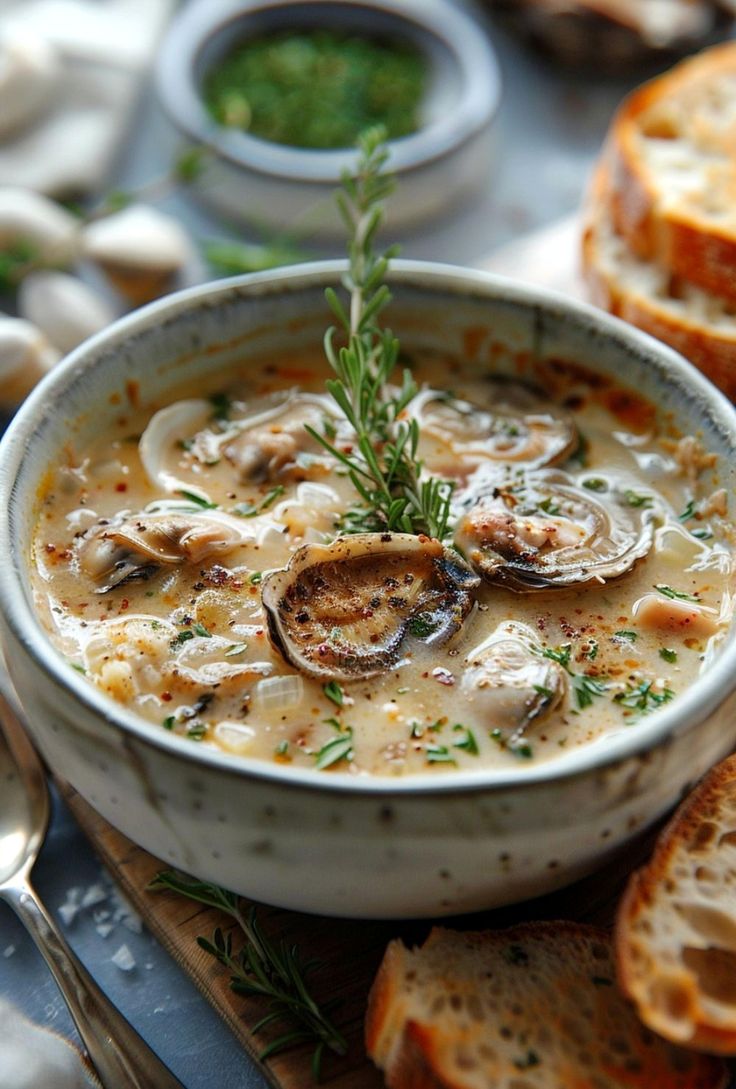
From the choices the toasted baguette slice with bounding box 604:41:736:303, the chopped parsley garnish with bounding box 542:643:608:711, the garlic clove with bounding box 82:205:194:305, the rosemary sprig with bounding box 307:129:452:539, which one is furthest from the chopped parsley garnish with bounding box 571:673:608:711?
the garlic clove with bounding box 82:205:194:305

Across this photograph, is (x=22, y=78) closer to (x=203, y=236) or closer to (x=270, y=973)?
(x=203, y=236)

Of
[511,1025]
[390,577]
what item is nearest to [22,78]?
[390,577]

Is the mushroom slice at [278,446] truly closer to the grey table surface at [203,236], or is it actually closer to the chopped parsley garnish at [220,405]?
the chopped parsley garnish at [220,405]

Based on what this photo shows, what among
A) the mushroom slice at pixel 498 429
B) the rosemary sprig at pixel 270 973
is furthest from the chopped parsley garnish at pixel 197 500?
the rosemary sprig at pixel 270 973

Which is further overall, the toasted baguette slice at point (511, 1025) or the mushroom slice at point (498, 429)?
the mushroom slice at point (498, 429)

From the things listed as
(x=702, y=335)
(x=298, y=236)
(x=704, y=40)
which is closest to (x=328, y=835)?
(x=702, y=335)

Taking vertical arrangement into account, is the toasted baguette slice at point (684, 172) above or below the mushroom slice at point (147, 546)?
above
